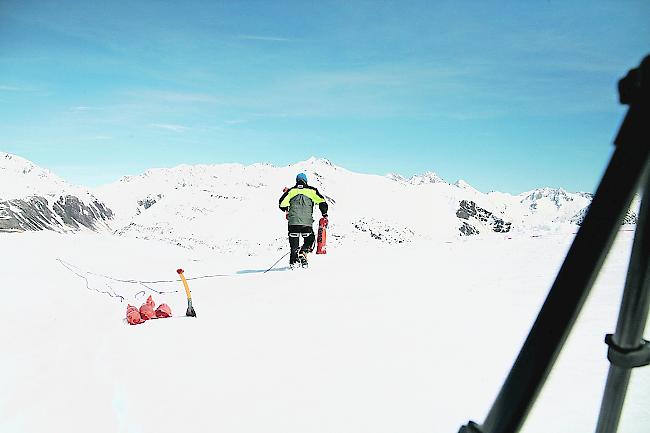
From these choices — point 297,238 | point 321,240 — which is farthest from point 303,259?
point 321,240

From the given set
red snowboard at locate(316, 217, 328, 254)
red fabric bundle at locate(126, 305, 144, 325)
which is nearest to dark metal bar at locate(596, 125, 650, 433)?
red fabric bundle at locate(126, 305, 144, 325)

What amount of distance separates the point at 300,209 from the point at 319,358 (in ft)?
24.5

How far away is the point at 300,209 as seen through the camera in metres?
11.8

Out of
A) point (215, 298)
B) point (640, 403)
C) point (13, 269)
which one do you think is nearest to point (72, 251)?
point (13, 269)

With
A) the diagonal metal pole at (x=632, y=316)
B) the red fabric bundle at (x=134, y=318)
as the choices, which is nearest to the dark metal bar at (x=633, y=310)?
the diagonal metal pole at (x=632, y=316)

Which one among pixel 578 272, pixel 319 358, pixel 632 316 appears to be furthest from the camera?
pixel 319 358

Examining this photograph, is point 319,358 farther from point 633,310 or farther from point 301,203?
point 301,203

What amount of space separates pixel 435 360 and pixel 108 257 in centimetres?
1535

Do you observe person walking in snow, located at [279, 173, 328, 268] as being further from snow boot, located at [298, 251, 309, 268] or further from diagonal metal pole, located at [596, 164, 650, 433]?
diagonal metal pole, located at [596, 164, 650, 433]

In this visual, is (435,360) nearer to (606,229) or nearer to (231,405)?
(231,405)

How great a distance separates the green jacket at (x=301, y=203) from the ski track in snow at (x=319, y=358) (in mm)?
2572

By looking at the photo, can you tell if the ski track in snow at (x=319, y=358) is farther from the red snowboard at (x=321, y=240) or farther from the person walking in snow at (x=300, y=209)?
the red snowboard at (x=321, y=240)

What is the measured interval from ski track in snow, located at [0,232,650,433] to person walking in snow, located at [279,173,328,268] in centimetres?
242

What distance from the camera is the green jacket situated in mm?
11812
